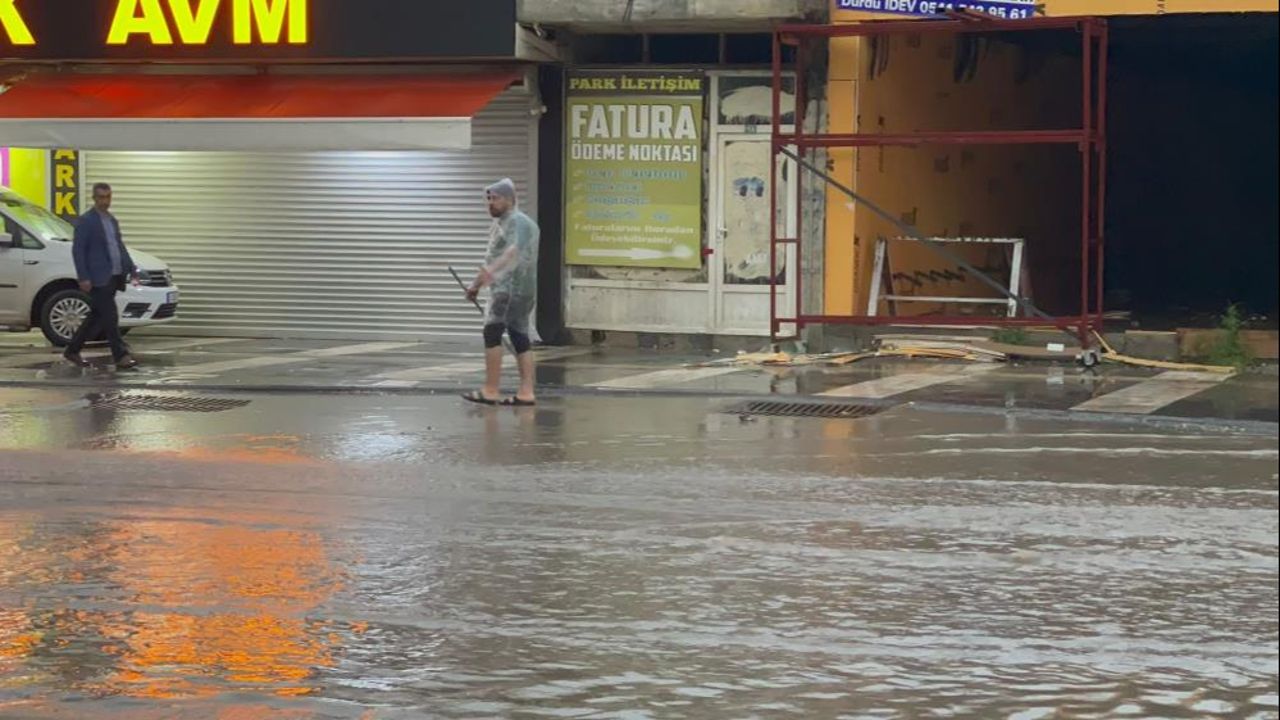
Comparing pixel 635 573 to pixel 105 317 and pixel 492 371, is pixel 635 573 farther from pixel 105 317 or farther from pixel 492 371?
pixel 105 317

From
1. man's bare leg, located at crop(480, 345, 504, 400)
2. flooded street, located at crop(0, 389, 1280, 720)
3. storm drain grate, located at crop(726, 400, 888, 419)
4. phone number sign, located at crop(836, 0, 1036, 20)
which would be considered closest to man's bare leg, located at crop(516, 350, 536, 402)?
man's bare leg, located at crop(480, 345, 504, 400)

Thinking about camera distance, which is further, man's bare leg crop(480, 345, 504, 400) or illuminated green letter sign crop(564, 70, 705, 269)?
illuminated green letter sign crop(564, 70, 705, 269)

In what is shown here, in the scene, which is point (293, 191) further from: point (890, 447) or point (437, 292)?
point (890, 447)

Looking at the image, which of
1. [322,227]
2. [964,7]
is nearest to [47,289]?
[322,227]

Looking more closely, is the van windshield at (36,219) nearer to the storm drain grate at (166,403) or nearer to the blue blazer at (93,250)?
the blue blazer at (93,250)

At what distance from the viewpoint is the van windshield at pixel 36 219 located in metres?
19.7

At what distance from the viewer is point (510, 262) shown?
13.8 m

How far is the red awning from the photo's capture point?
1866 cm

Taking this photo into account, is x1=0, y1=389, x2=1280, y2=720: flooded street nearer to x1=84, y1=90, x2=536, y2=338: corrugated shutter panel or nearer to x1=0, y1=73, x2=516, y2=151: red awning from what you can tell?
x1=0, y1=73, x2=516, y2=151: red awning

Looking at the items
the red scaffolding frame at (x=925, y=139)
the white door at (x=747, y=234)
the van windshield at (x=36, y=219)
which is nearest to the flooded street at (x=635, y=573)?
the red scaffolding frame at (x=925, y=139)

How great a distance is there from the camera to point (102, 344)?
20375 millimetres

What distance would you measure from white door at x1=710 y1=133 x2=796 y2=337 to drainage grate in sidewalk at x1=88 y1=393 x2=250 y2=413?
6366mm

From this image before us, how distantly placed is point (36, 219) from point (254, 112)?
2.85m

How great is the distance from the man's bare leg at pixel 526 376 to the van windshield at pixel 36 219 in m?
7.50
